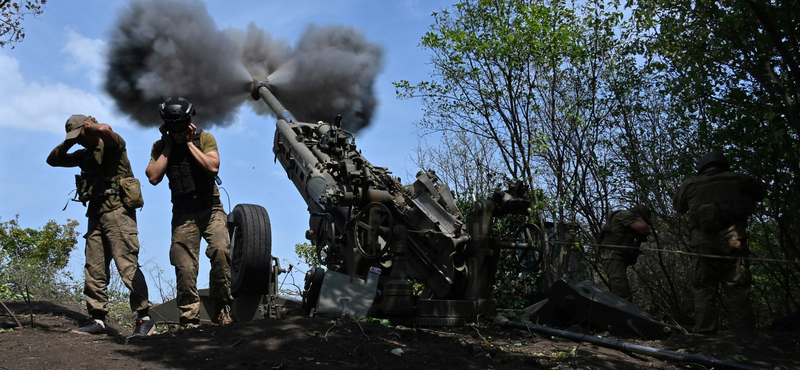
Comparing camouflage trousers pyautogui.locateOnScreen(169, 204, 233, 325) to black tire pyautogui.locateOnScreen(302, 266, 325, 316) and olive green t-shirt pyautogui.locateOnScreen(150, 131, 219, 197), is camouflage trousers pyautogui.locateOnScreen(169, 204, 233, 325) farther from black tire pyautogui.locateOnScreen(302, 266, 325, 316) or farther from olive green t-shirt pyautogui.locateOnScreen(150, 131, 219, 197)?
black tire pyautogui.locateOnScreen(302, 266, 325, 316)

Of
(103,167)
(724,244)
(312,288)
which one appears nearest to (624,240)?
(724,244)

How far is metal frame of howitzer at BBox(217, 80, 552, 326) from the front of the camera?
5.98m

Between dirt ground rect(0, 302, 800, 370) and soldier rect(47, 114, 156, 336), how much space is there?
1.71 ft

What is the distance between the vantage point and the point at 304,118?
10719 millimetres

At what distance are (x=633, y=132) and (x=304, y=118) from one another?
17.8 feet

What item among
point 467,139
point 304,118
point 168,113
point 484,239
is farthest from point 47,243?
point 484,239

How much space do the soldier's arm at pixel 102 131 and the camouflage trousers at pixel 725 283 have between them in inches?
228

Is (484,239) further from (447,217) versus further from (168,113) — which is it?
(168,113)

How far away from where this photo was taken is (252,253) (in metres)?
6.37

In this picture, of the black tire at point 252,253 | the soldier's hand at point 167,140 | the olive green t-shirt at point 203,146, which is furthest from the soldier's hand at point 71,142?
the black tire at point 252,253

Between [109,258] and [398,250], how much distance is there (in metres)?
2.64

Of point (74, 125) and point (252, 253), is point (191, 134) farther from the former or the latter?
point (252, 253)

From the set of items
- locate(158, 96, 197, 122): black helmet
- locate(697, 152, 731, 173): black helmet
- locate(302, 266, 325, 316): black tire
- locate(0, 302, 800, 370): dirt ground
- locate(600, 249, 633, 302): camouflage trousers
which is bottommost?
locate(0, 302, 800, 370): dirt ground

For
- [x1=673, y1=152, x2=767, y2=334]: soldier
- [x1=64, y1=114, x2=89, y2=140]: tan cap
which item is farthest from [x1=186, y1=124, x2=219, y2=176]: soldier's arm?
[x1=673, y1=152, x2=767, y2=334]: soldier
